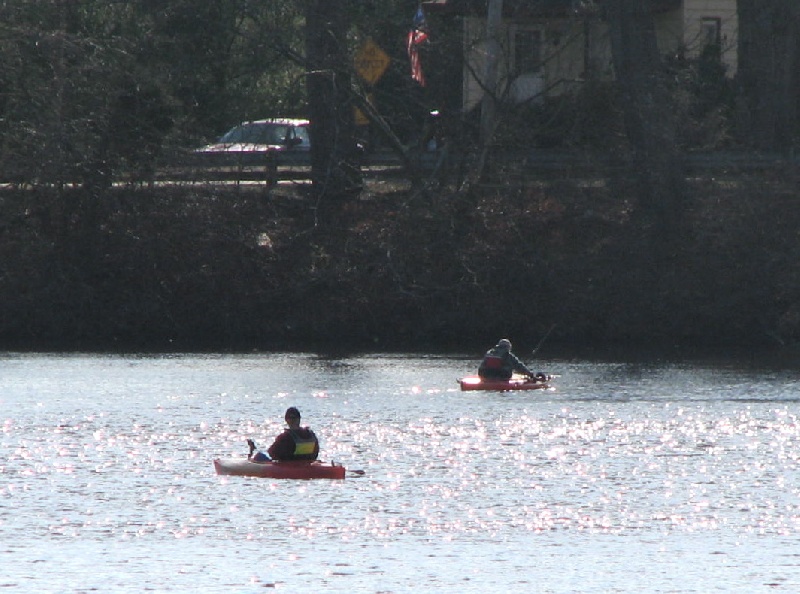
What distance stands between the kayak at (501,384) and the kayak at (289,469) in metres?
10.1

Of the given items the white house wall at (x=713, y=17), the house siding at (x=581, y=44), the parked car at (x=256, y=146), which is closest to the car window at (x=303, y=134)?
the parked car at (x=256, y=146)

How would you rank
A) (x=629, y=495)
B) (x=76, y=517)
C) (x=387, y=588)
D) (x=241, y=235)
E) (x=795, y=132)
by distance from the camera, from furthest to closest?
(x=795, y=132), (x=241, y=235), (x=629, y=495), (x=76, y=517), (x=387, y=588)

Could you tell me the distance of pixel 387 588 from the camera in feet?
65.1

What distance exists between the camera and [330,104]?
159 feet

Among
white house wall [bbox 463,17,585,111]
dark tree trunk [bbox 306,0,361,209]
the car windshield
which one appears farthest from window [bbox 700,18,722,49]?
the car windshield

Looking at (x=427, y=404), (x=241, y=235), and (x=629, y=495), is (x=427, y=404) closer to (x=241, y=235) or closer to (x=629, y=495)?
(x=629, y=495)

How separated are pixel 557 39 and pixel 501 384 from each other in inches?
681

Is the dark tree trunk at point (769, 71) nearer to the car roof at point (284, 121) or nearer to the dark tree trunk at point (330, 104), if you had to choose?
the dark tree trunk at point (330, 104)

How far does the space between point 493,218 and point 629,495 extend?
916 inches

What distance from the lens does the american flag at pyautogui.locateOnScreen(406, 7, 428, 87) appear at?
4609 centimetres

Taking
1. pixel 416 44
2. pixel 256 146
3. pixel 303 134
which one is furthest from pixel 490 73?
pixel 303 134

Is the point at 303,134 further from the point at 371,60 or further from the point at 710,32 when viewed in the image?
the point at 710,32

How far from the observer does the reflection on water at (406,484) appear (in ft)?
68.4

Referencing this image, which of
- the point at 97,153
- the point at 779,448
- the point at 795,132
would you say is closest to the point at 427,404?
the point at 779,448
